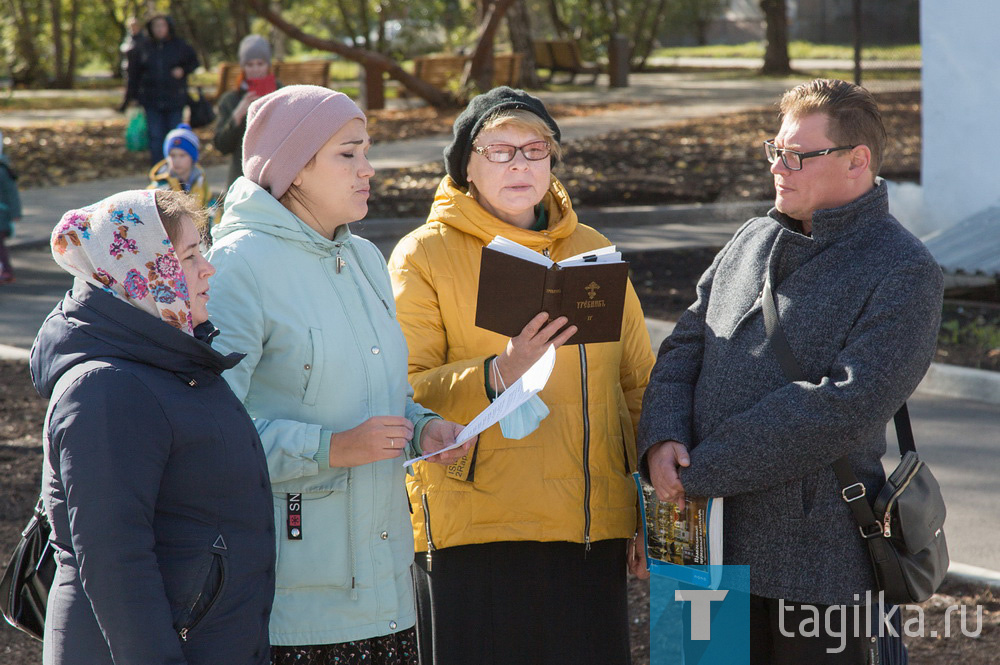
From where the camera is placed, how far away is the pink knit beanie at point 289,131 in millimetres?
2742

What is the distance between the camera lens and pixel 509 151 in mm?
3188

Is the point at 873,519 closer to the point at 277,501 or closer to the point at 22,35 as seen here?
the point at 277,501

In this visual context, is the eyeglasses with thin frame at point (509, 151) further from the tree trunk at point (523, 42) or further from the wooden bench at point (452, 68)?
the tree trunk at point (523, 42)

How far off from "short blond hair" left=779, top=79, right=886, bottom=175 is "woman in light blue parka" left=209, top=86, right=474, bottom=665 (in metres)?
1.19

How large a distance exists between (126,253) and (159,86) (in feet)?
41.0

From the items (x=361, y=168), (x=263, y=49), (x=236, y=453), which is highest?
(x=263, y=49)

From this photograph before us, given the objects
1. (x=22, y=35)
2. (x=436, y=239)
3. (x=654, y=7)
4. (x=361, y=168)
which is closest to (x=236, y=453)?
(x=361, y=168)

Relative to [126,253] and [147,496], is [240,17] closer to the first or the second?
[126,253]

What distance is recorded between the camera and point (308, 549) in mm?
2654

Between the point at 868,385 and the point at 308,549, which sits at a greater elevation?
the point at 868,385

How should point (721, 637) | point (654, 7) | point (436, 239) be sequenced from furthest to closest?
point (654, 7) < point (436, 239) < point (721, 637)

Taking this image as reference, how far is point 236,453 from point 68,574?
0.40 m

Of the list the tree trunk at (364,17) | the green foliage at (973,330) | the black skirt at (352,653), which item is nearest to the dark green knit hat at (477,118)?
the black skirt at (352,653)

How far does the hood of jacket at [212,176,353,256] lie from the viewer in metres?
2.72
